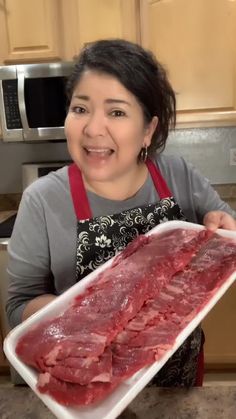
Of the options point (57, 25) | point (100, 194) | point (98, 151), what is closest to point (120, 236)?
point (100, 194)

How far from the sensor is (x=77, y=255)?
3.30 ft

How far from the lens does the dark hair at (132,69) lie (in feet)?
3.20

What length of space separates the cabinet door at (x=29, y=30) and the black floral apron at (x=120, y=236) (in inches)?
53.3

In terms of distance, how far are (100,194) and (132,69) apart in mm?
296

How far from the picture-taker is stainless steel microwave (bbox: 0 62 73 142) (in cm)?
213

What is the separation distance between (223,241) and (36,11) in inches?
66.4

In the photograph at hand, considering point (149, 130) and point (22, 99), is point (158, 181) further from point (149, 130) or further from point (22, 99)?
point (22, 99)

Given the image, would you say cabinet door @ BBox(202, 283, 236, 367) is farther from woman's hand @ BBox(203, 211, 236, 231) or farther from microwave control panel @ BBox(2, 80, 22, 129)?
microwave control panel @ BBox(2, 80, 22, 129)

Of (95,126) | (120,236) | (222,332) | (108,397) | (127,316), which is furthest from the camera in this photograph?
(222,332)

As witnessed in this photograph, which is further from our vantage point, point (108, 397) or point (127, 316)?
point (127, 316)

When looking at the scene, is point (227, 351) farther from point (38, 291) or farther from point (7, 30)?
point (7, 30)

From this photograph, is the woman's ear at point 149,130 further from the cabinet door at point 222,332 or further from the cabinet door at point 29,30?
the cabinet door at point 29,30

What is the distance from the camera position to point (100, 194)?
1074mm

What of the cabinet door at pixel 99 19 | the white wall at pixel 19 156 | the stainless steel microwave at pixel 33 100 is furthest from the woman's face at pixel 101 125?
the white wall at pixel 19 156
